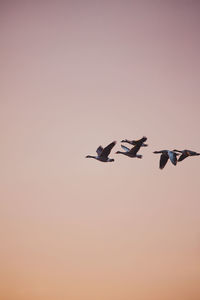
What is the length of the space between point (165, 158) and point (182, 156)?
0.12 meters

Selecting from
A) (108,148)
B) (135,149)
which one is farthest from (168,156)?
(108,148)

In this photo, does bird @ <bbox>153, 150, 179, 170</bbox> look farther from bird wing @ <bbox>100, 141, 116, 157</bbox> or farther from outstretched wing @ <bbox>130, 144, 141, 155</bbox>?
bird wing @ <bbox>100, 141, 116, 157</bbox>

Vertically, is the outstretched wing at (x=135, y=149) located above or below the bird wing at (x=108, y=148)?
below

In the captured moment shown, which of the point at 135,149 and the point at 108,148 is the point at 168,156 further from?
the point at 108,148

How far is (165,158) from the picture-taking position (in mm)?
2307

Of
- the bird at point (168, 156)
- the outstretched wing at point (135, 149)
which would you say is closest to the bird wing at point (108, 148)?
the outstretched wing at point (135, 149)

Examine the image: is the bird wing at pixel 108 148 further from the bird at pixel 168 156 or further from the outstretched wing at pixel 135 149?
the bird at pixel 168 156

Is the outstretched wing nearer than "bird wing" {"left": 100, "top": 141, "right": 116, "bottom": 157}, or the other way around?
the outstretched wing

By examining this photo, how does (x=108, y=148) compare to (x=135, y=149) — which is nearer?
(x=135, y=149)

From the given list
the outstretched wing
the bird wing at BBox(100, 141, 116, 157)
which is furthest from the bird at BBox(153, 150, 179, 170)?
the bird wing at BBox(100, 141, 116, 157)

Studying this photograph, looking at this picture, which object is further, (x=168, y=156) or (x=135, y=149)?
(x=168, y=156)

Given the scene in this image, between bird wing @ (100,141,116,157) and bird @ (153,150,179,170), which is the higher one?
bird wing @ (100,141,116,157)

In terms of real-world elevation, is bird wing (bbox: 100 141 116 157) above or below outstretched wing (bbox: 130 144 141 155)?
above

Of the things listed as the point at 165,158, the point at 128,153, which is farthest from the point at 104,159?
the point at 165,158
